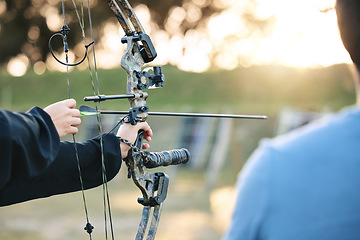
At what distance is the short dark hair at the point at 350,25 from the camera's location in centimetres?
65

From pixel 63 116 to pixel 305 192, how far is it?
3.21 ft

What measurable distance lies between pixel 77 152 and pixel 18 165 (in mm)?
303

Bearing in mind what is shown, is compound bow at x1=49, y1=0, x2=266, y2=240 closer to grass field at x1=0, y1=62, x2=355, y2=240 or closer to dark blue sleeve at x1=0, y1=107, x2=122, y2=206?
dark blue sleeve at x1=0, y1=107, x2=122, y2=206

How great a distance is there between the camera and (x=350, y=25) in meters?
0.67

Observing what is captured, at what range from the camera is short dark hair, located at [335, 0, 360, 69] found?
2.15 ft

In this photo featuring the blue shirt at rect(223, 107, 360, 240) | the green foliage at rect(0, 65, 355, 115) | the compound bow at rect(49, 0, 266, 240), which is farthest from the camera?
the green foliage at rect(0, 65, 355, 115)

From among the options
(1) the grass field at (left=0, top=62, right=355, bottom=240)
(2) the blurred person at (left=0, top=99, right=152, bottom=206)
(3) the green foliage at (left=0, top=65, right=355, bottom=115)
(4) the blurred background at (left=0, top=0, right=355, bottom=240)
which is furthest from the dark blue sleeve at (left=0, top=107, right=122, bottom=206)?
(3) the green foliage at (left=0, top=65, right=355, bottom=115)

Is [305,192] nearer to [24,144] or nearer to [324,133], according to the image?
[324,133]

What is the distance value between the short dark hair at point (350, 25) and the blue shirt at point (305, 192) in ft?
0.34

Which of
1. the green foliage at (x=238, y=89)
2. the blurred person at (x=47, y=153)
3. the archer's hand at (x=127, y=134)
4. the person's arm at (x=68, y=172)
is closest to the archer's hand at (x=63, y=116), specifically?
the blurred person at (x=47, y=153)

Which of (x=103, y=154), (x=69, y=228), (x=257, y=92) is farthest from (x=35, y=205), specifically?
(x=103, y=154)

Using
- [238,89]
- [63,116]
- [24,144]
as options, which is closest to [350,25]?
[24,144]

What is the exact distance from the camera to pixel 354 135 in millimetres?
626

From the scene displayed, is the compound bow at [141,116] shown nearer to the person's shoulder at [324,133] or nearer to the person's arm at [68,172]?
the person's arm at [68,172]
